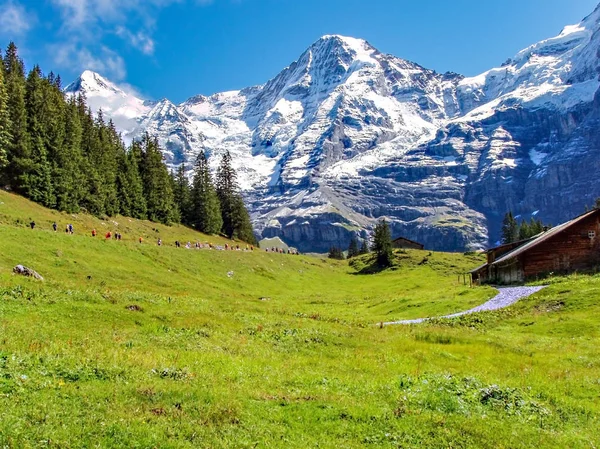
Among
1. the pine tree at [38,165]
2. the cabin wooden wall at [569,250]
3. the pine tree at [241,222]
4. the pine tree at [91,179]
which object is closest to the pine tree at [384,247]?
the pine tree at [241,222]

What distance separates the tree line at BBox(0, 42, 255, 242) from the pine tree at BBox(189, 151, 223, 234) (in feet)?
0.82

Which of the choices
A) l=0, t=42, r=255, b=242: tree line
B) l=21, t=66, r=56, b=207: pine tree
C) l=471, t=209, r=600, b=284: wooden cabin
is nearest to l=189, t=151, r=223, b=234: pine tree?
l=0, t=42, r=255, b=242: tree line

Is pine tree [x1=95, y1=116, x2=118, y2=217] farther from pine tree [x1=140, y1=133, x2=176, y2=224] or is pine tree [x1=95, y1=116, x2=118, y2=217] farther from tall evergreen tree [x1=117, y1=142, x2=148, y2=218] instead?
pine tree [x1=140, y1=133, x2=176, y2=224]

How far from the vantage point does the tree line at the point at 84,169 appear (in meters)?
68.7

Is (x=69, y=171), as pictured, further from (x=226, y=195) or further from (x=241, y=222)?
(x=241, y=222)

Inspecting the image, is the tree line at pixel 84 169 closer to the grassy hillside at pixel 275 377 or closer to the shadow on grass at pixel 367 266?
the shadow on grass at pixel 367 266

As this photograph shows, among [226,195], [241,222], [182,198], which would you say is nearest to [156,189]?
[182,198]

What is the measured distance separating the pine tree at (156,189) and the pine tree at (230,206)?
15906 millimetres

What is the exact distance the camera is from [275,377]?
50.3ft

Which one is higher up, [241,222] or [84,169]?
[84,169]

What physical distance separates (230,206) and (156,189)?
22952 mm

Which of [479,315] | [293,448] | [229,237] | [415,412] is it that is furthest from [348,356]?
[229,237]

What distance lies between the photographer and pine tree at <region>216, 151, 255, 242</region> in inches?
4719

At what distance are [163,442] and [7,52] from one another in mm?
111363
